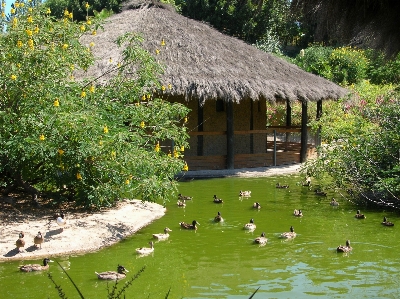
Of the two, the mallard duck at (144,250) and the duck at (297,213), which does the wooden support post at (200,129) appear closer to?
the duck at (297,213)

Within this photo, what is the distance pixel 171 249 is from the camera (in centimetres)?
970

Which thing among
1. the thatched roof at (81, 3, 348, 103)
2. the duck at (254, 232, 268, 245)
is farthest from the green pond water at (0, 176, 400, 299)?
the thatched roof at (81, 3, 348, 103)

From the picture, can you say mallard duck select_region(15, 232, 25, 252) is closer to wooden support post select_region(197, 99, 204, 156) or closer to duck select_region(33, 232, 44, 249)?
duck select_region(33, 232, 44, 249)

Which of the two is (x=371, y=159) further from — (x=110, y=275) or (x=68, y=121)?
(x=110, y=275)

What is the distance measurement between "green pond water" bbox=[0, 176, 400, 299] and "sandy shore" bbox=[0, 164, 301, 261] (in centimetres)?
25

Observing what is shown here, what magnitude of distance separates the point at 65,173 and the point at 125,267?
2922mm

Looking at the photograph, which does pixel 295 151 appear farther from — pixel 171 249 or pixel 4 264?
pixel 4 264

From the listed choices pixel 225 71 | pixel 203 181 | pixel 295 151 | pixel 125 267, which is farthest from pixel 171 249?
pixel 295 151

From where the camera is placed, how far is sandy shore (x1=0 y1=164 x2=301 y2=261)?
30.1 ft

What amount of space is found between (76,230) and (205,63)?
927cm

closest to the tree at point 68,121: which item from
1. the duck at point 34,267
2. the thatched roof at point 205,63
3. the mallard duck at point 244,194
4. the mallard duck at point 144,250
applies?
the mallard duck at point 144,250

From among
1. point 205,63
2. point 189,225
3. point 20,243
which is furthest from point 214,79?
point 20,243

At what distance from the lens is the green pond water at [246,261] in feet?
25.1

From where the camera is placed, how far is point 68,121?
9.57m
